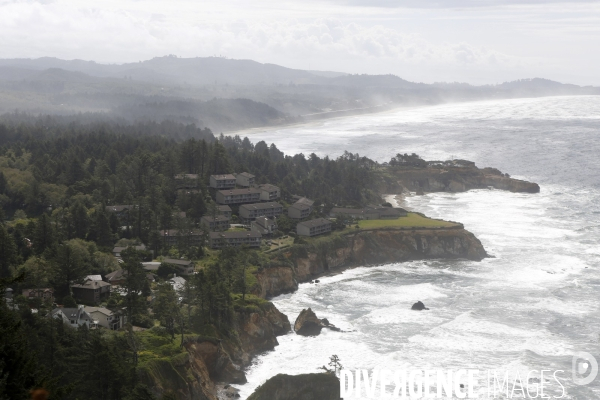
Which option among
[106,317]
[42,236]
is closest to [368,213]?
[42,236]

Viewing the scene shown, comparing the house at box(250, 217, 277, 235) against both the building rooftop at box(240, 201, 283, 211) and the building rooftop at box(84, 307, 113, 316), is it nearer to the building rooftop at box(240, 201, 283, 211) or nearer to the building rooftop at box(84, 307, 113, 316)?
the building rooftop at box(240, 201, 283, 211)

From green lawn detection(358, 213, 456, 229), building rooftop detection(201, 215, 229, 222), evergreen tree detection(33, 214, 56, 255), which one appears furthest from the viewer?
green lawn detection(358, 213, 456, 229)

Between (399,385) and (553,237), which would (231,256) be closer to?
(399,385)

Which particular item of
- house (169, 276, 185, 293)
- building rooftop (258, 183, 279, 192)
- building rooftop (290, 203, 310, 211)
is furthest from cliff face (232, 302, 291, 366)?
building rooftop (258, 183, 279, 192)

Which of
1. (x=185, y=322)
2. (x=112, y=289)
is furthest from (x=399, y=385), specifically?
(x=112, y=289)

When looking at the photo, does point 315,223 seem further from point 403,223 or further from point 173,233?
point 173,233

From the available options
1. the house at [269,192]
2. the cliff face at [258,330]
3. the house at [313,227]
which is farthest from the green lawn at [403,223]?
the cliff face at [258,330]
